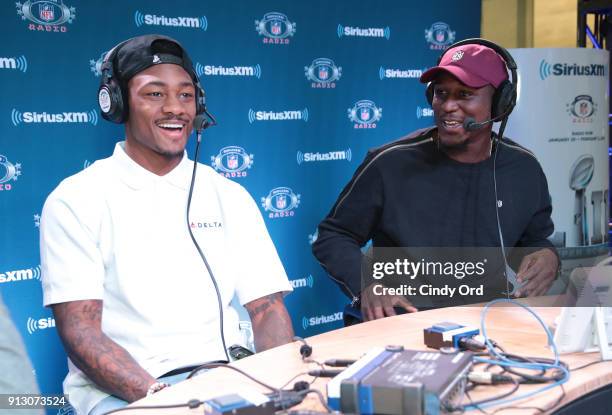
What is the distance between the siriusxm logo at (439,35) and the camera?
4773 millimetres

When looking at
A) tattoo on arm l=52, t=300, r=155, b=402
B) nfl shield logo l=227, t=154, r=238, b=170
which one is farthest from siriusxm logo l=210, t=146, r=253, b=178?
tattoo on arm l=52, t=300, r=155, b=402

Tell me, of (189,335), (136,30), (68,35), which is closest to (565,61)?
(136,30)

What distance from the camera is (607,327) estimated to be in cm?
169

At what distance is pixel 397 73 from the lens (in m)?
4.63

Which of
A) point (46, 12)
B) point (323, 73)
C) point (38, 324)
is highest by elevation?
point (46, 12)

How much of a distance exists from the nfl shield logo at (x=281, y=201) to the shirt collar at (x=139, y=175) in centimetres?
175

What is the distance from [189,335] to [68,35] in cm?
175

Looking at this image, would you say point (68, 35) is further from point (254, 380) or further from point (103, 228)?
point (254, 380)

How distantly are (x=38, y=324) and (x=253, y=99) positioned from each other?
→ 1.60 m

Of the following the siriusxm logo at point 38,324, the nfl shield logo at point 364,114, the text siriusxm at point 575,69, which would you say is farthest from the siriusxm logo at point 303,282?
the text siriusxm at point 575,69

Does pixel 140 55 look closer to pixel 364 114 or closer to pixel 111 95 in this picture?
pixel 111 95

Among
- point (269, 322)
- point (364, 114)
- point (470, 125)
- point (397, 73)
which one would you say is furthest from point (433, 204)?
point (397, 73)

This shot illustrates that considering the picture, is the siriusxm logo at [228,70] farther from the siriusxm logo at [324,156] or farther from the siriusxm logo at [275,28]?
the siriusxm logo at [324,156]

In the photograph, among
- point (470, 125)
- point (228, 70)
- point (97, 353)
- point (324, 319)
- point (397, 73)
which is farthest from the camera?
point (397, 73)
